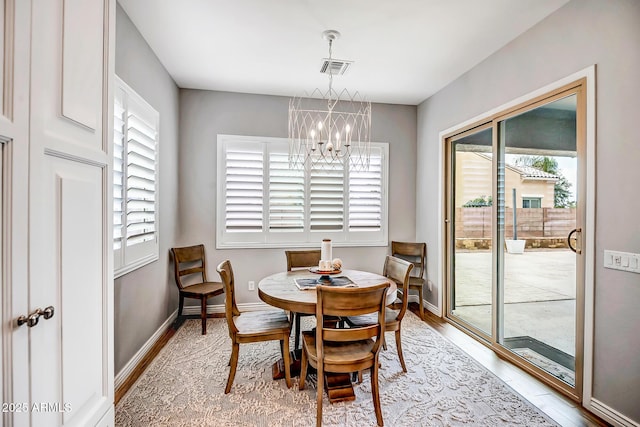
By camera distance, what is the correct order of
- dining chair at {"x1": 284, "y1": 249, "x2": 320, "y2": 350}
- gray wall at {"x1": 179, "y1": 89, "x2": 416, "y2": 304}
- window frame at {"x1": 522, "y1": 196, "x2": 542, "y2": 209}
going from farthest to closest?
gray wall at {"x1": 179, "y1": 89, "x2": 416, "y2": 304} < dining chair at {"x1": 284, "y1": 249, "x2": 320, "y2": 350} < window frame at {"x1": 522, "y1": 196, "x2": 542, "y2": 209}

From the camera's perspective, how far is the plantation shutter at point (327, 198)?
4.18m

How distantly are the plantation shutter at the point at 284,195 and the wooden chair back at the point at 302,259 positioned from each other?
0.83 m

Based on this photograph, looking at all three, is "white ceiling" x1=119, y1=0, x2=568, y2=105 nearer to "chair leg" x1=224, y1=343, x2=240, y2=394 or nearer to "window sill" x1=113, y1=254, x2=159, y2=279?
"window sill" x1=113, y1=254, x2=159, y2=279

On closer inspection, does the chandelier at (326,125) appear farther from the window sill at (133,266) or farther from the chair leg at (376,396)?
the chair leg at (376,396)

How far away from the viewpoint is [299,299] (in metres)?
2.10

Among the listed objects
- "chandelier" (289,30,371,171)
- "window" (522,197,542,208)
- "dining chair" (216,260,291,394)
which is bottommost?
"dining chair" (216,260,291,394)

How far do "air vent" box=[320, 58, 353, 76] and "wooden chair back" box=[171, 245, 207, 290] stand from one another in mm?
2529

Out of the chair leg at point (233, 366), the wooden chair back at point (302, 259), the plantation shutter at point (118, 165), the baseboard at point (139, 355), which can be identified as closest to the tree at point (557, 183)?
the wooden chair back at point (302, 259)

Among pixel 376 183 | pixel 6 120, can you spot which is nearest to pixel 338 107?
pixel 376 183

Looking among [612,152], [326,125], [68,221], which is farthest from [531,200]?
[68,221]

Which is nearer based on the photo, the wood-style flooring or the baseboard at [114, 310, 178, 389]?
the wood-style flooring

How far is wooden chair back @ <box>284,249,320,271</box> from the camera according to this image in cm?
331

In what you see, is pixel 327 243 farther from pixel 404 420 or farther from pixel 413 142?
pixel 413 142

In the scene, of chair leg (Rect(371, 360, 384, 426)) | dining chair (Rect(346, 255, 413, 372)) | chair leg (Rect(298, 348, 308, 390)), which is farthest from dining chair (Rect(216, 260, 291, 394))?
chair leg (Rect(371, 360, 384, 426))
